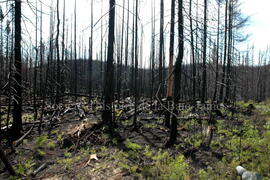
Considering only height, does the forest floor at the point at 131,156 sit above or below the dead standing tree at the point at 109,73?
below

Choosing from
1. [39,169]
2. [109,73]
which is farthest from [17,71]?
[39,169]

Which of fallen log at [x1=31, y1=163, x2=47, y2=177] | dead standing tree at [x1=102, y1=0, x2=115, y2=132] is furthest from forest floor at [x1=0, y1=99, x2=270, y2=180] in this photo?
dead standing tree at [x1=102, y1=0, x2=115, y2=132]

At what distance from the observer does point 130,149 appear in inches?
211

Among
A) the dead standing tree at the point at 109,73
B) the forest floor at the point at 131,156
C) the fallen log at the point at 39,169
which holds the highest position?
the dead standing tree at the point at 109,73

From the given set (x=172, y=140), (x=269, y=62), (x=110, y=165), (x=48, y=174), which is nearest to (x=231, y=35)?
(x=172, y=140)

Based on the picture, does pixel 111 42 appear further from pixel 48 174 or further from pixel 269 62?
pixel 269 62

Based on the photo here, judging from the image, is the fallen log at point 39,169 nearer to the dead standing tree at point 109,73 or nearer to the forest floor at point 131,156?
the forest floor at point 131,156

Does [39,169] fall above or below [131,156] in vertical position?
below

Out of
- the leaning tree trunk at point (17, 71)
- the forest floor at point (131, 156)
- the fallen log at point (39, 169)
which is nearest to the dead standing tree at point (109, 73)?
the forest floor at point (131, 156)

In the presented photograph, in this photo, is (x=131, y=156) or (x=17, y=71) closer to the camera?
(x=131, y=156)

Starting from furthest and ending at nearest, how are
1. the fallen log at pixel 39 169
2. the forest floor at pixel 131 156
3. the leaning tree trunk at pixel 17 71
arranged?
1. the leaning tree trunk at pixel 17 71
2. the fallen log at pixel 39 169
3. the forest floor at pixel 131 156

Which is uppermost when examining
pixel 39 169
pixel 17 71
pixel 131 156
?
pixel 17 71

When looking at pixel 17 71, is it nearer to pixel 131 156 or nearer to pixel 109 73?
pixel 109 73

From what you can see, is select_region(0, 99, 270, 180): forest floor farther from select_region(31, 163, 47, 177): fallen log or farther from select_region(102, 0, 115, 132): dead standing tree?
select_region(102, 0, 115, 132): dead standing tree
